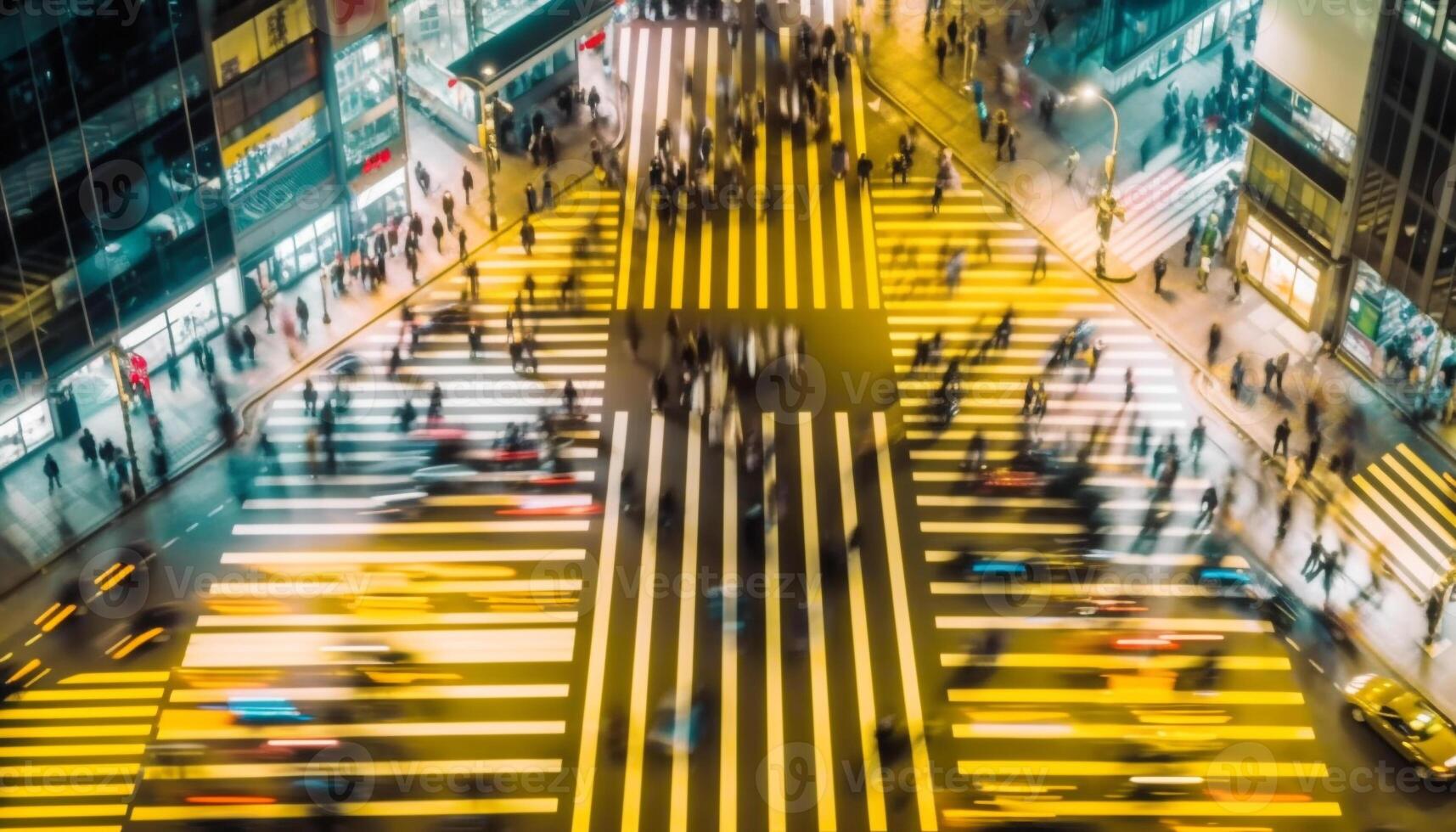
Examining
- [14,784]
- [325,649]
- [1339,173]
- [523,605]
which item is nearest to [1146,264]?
Result: [1339,173]

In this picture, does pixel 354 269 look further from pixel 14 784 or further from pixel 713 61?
pixel 14 784

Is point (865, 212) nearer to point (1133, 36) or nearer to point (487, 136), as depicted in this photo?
point (1133, 36)

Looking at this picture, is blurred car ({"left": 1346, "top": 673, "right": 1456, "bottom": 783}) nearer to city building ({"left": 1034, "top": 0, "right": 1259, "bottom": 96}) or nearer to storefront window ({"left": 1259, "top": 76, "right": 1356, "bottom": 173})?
storefront window ({"left": 1259, "top": 76, "right": 1356, "bottom": 173})

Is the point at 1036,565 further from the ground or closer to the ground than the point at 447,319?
closer to the ground

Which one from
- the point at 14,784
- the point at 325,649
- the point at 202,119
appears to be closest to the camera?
the point at 14,784

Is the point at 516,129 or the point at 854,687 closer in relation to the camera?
the point at 854,687

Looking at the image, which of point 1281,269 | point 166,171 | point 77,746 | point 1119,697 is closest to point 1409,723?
point 1119,697
